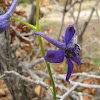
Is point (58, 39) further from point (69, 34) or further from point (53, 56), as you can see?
point (53, 56)

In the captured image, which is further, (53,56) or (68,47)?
(68,47)

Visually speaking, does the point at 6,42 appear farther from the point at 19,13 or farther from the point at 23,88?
the point at 23,88

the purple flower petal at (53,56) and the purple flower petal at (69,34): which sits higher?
the purple flower petal at (69,34)

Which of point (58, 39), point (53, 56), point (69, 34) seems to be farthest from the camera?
point (58, 39)

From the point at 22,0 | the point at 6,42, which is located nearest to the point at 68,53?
the point at 6,42

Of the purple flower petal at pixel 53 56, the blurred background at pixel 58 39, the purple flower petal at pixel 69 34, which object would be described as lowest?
the blurred background at pixel 58 39

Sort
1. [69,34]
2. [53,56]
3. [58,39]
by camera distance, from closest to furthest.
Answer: [53,56] < [69,34] < [58,39]

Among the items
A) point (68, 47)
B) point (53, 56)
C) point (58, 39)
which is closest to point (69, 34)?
point (68, 47)

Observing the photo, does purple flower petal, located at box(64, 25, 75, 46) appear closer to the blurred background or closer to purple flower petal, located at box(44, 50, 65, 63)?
purple flower petal, located at box(44, 50, 65, 63)

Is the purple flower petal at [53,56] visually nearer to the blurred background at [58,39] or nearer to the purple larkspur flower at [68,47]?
the purple larkspur flower at [68,47]

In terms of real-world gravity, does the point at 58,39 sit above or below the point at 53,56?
below

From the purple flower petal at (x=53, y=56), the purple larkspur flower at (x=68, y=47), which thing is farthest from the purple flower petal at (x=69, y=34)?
the purple flower petal at (x=53, y=56)
